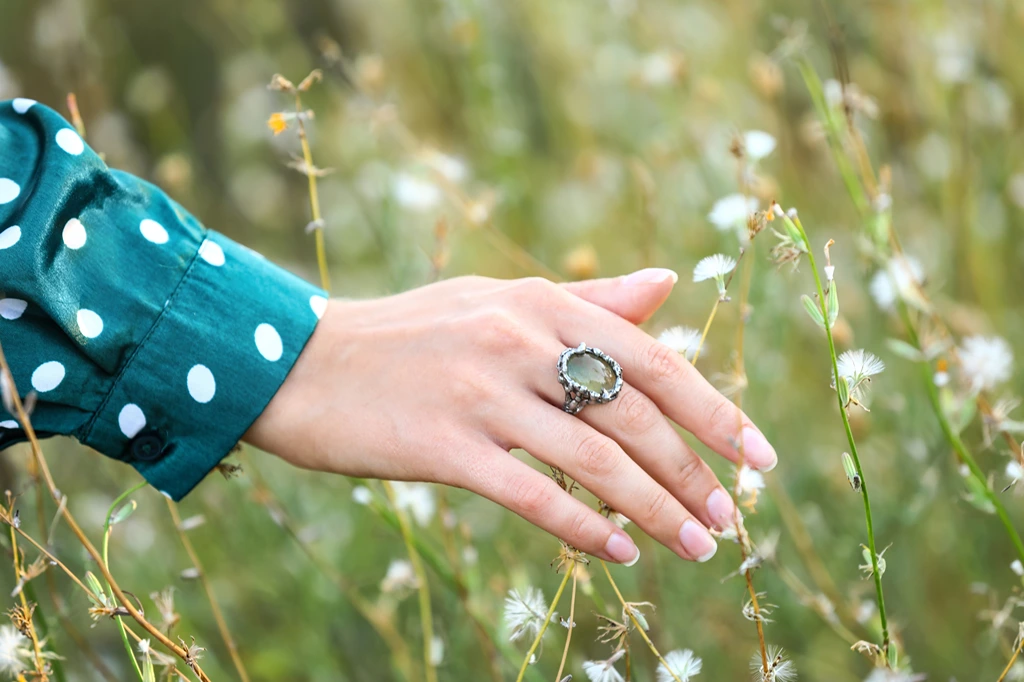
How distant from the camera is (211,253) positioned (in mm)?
754

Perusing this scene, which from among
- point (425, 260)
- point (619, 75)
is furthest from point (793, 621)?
point (619, 75)

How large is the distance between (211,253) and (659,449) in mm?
455

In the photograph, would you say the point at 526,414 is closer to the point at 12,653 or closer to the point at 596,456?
the point at 596,456

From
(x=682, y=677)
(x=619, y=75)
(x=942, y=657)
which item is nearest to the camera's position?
(x=682, y=677)

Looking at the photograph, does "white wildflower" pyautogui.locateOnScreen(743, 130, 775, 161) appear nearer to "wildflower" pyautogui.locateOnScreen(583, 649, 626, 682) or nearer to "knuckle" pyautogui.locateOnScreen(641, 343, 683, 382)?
"knuckle" pyautogui.locateOnScreen(641, 343, 683, 382)

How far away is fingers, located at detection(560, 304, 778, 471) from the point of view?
668 millimetres

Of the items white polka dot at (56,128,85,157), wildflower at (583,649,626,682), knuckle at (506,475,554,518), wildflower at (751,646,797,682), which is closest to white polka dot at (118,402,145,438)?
white polka dot at (56,128,85,157)

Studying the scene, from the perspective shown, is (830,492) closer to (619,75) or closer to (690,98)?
(690,98)

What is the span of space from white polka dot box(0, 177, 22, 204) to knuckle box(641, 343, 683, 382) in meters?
0.55

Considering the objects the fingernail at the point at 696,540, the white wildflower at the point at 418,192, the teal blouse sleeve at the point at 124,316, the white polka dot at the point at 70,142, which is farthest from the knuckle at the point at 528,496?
the white wildflower at the point at 418,192

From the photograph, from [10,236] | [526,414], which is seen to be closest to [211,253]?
[10,236]

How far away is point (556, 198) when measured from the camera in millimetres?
1825

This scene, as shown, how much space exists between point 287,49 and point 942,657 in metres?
1.94

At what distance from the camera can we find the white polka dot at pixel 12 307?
25.8 inches
